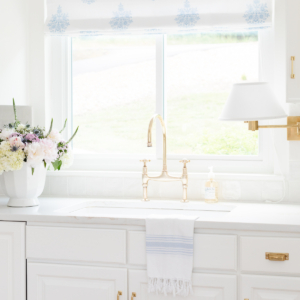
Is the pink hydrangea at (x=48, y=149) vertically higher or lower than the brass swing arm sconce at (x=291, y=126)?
lower

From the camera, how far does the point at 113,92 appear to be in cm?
243

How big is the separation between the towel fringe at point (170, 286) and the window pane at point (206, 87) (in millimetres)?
879

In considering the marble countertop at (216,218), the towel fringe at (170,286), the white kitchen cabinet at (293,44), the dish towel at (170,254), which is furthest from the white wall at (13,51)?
the white kitchen cabinet at (293,44)

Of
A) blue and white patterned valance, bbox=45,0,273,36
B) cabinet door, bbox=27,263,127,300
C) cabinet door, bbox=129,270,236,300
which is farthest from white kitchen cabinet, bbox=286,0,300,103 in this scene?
cabinet door, bbox=27,263,127,300

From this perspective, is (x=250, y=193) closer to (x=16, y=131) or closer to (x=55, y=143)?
(x=55, y=143)

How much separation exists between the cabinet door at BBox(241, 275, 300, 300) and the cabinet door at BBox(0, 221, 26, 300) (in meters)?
0.91

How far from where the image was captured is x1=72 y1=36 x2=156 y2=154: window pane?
240 cm

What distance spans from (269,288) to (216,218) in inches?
12.7

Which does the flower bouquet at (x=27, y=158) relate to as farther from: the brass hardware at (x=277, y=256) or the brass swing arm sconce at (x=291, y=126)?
the brass hardware at (x=277, y=256)

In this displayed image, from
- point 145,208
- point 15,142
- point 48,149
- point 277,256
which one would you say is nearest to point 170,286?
point 277,256

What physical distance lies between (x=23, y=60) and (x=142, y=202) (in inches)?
40.6

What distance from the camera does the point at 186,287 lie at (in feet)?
5.28

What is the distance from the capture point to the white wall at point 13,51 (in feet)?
7.10

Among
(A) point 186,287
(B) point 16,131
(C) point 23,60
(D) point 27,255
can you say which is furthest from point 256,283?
(C) point 23,60
